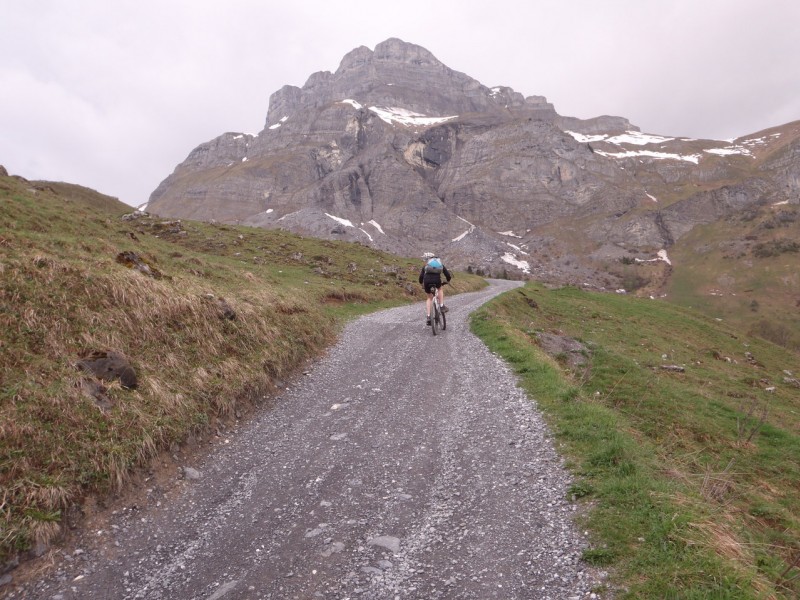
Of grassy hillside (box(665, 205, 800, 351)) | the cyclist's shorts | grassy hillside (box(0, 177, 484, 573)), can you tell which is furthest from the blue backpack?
grassy hillside (box(665, 205, 800, 351))

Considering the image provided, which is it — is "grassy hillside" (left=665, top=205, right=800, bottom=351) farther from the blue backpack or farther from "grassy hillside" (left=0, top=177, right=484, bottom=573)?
"grassy hillside" (left=0, top=177, right=484, bottom=573)

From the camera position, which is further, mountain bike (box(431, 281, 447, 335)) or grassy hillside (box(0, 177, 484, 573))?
mountain bike (box(431, 281, 447, 335))

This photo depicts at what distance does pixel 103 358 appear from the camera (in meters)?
9.45

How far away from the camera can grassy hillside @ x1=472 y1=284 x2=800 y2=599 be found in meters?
5.26

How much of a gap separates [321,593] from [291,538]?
4.28 ft

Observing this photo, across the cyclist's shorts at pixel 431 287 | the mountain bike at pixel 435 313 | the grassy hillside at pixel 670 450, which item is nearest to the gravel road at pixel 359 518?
the grassy hillside at pixel 670 450

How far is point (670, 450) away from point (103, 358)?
50.7 ft

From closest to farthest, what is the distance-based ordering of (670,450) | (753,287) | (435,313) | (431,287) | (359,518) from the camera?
(359,518) < (670,450) < (431,287) < (435,313) < (753,287)

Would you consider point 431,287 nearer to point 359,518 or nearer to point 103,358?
point 103,358

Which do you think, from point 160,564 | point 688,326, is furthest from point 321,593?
point 688,326

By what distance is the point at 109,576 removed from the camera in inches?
235

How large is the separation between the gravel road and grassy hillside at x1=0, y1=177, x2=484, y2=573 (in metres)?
0.89

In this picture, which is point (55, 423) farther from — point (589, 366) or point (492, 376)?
point (589, 366)

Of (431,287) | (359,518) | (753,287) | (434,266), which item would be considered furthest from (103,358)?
(753,287)
